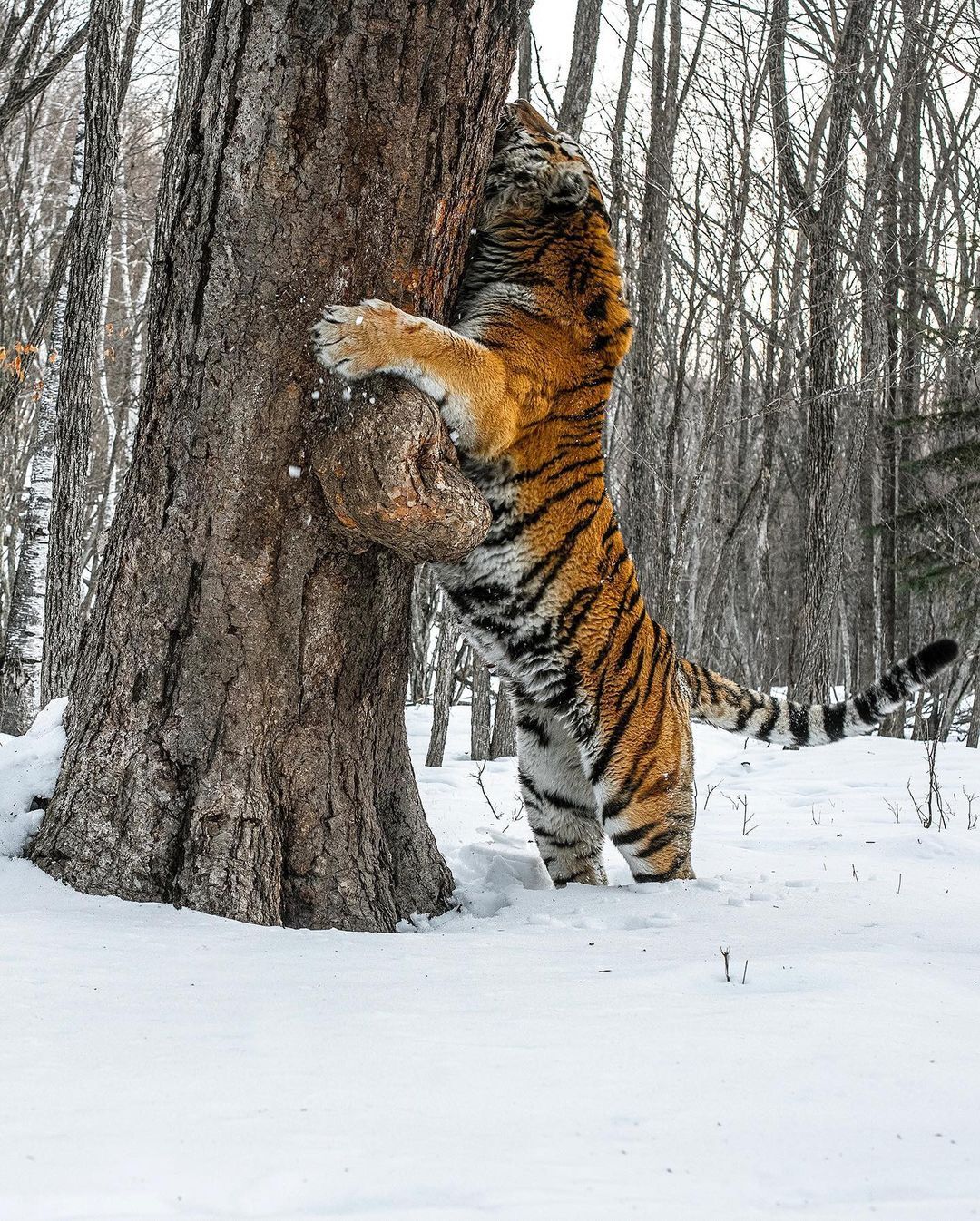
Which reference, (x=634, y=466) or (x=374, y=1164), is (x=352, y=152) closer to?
(x=374, y=1164)

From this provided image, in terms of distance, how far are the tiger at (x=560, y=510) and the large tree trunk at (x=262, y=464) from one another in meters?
0.41

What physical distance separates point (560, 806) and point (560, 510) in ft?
4.30

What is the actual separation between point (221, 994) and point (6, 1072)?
19.7 inches

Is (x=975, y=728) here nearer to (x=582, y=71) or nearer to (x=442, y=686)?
(x=442, y=686)

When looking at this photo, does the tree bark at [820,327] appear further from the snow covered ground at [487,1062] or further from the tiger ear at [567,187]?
the snow covered ground at [487,1062]

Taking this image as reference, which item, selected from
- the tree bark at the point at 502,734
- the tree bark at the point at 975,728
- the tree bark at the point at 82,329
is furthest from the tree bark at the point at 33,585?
the tree bark at the point at 975,728

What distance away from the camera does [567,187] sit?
3.61 metres

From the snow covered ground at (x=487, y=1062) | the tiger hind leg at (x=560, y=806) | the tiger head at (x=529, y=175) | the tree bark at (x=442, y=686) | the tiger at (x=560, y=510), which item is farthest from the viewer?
the tree bark at (x=442, y=686)

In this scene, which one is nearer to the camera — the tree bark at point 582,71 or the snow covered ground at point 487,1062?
the snow covered ground at point 487,1062

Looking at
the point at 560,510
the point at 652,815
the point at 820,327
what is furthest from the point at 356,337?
the point at 820,327

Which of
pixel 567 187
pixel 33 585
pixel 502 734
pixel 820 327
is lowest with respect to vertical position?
pixel 502 734

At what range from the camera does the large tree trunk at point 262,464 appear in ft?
9.23

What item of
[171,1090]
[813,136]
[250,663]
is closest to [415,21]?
[250,663]

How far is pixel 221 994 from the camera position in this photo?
2129 mm
